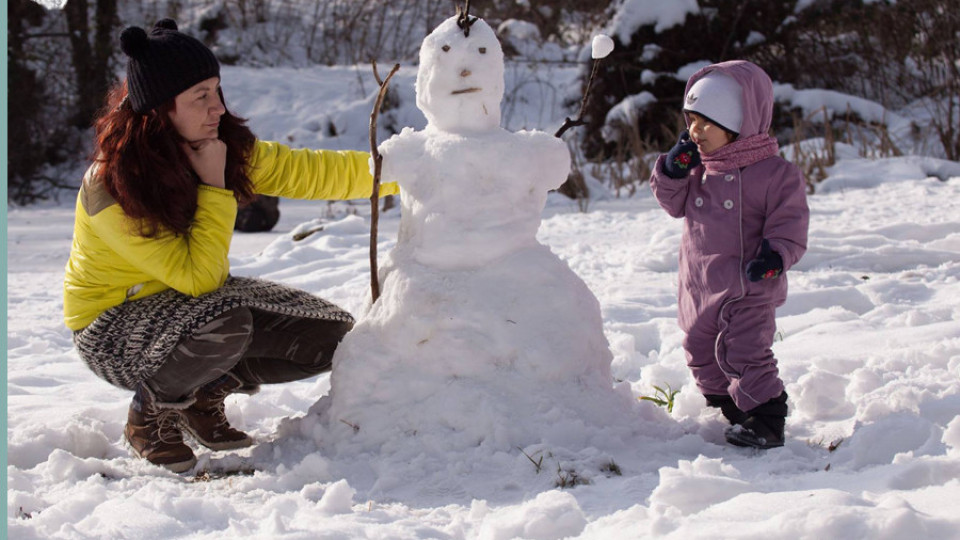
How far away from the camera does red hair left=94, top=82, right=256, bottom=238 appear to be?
244cm

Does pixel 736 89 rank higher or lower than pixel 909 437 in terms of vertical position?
higher

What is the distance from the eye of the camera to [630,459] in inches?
89.4

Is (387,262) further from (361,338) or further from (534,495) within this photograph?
(534,495)

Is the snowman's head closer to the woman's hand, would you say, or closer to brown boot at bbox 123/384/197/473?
the woman's hand

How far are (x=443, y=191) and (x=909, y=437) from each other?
49.8 inches

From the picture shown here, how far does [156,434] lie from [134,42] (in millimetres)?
1020

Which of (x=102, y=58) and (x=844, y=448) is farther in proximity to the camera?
(x=102, y=58)

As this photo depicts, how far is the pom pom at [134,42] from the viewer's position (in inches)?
94.7

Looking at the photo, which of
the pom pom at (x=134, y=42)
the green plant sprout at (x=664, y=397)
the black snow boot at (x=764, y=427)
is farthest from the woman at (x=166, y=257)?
the black snow boot at (x=764, y=427)

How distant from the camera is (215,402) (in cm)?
266

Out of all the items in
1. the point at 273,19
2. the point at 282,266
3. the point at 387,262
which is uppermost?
the point at 273,19

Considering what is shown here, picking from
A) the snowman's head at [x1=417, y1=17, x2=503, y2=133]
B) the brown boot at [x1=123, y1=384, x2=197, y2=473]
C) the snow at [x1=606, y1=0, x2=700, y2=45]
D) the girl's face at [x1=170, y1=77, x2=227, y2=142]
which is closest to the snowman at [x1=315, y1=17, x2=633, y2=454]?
the snowman's head at [x1=417, y1=17, x2=503, y2=133]

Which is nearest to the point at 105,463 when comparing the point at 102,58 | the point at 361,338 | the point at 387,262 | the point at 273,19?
the point at 361,338

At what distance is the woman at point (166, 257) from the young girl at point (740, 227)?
111cm
